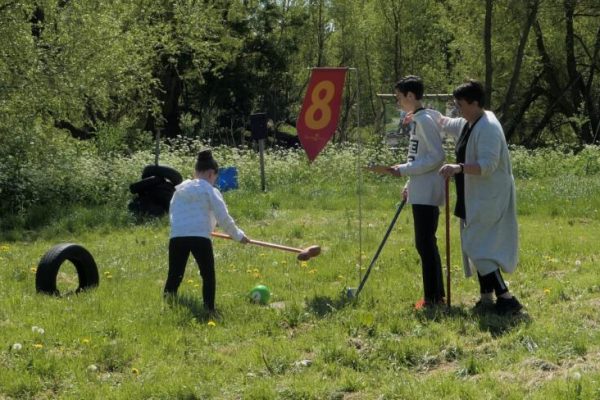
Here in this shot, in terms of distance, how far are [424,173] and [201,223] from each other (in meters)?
1.99

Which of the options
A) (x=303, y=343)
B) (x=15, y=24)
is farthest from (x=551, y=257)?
(x=15, y=24)

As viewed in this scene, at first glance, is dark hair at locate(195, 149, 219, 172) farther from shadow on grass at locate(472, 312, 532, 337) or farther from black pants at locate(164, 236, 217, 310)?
shadow on grass at locate(472, 312, 532, 337)

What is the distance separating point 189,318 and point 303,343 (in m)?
1.15

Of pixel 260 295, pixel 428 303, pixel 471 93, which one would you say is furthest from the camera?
pixel 260 295

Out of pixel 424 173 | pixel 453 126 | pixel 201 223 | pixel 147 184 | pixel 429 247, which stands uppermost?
pixel 453 126

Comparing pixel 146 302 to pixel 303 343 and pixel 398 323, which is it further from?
pixel 398 323

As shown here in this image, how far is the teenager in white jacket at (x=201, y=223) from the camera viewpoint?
6758 millimetres

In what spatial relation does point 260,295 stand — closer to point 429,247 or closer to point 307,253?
point 307,253

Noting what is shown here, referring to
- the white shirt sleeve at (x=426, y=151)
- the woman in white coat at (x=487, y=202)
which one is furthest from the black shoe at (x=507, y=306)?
the white shirt sleeve at (x=426, y=151)

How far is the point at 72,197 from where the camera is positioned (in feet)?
48.2

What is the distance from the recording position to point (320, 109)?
7301mm

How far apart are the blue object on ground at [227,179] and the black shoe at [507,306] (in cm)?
1030

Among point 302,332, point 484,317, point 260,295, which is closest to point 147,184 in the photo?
point 260,295

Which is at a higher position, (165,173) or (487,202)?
(487,202)
